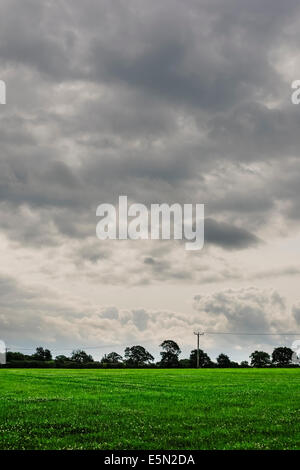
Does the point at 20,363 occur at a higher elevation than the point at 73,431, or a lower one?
lower

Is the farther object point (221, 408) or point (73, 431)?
point (221, 408)

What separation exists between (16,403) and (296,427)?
16.8m

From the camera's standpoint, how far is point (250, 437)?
16406mm

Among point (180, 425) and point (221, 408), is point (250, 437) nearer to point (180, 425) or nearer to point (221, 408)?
point (180, 425)

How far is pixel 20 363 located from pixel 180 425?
144 metres
